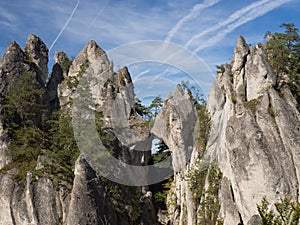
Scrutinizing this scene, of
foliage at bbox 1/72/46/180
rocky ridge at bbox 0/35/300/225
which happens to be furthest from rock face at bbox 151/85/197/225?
foliage at bbox 1/72/46/180

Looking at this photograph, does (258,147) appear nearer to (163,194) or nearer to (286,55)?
(286,55)

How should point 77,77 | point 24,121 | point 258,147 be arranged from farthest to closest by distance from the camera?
point 77,77
point 24,121
point 258,147

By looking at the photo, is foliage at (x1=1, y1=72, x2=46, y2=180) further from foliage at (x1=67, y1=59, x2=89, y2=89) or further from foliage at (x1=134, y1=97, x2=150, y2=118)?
foliage at (x1=134, y1=97, x2=150, y2=118)

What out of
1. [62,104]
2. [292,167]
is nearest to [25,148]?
[62,104]

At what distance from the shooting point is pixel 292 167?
20000 mm

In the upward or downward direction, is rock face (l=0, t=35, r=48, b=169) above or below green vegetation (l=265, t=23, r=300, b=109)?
above

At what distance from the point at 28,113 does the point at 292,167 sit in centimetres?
2132

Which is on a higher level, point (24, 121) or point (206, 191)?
point (24, 121)

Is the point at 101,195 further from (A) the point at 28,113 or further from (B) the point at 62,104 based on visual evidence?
(B) the point at 62,104

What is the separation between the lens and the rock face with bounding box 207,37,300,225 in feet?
65.2

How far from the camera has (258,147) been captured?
20.6 m

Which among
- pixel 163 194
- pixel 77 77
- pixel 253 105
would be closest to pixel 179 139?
pixel 163 194

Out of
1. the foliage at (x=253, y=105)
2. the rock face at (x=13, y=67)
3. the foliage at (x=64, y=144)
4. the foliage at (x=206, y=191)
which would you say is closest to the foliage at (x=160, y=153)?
the foliage at (x=206, y=191)

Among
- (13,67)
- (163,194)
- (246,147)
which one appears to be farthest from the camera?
(13,67)
